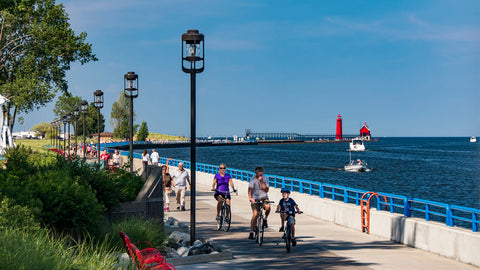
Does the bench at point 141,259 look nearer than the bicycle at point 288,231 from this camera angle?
Yes

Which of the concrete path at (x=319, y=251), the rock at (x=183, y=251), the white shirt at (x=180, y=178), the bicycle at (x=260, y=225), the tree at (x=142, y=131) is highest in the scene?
the tree at (x=142, y=131)

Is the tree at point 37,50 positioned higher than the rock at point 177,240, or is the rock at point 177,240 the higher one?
the tree at point 37,50

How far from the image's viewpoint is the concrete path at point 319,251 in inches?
436

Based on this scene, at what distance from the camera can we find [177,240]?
1287 cm

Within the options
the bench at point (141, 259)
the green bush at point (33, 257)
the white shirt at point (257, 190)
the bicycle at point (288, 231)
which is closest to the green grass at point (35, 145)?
the white shirt at point (257, 190)

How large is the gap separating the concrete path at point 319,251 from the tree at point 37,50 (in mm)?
27194

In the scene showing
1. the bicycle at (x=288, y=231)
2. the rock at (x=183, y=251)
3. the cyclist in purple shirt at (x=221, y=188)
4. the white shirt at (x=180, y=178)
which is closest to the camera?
the rock at (x=183, y=251)

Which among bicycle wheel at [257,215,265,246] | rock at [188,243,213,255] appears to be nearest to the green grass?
bicycle wheel at [257,215,265,246]

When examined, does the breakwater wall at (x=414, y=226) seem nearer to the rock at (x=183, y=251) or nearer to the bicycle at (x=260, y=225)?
the bicycle at (x=260, y=225)

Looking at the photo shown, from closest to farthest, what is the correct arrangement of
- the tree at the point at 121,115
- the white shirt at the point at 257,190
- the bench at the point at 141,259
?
the bench at the point at 141,259, the white shirt at the point at 257,190, the tree at the point at 121,115

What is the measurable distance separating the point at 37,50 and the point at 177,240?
3334 centimetres

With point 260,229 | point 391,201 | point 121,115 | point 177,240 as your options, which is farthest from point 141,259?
point 121,115

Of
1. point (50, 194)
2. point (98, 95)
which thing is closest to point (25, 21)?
point (98, 95)

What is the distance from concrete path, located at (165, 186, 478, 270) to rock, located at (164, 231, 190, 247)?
39.4 inches
